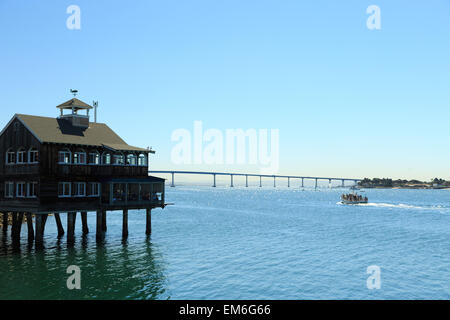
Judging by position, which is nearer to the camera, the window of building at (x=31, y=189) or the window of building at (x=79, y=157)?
the window of building at (x=31, y=189)

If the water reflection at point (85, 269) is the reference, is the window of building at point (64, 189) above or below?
above

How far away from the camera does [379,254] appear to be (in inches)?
1620

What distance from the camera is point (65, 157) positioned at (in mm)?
38625

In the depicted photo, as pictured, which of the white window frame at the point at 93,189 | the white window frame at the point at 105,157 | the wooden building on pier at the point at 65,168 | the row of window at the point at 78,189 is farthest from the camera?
the white window frame at the point at 105,157

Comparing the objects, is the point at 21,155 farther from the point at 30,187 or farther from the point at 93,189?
the point at 93,189

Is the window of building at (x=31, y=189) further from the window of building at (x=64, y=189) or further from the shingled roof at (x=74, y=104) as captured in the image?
the shingled roof at (x=74, y=104)

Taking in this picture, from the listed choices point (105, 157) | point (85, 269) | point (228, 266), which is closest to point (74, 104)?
point (105, 157)

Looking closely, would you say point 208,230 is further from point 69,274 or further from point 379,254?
point 69,274

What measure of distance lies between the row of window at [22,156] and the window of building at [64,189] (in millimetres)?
2919

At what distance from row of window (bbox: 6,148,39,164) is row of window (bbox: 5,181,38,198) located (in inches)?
77.9

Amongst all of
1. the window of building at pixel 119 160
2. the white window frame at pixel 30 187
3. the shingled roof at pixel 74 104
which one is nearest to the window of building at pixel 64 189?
the white window frame at pixel 30 187

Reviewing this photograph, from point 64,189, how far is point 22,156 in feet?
16.4

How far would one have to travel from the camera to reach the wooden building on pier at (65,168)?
122 feet

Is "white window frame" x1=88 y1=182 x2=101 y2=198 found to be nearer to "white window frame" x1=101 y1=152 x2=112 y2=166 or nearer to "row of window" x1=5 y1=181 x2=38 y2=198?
"white window frame" x1=101 y1=152 x2=112 y2=166
